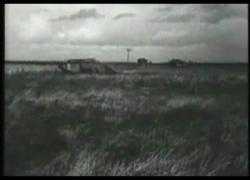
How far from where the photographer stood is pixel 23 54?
8734 millimetres

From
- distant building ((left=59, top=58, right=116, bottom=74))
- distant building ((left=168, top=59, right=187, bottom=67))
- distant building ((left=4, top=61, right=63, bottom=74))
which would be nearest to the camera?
distant building ((left=4, top=61, right=63, bottom=74))

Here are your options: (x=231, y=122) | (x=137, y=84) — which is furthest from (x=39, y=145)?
(x=231, y=122)

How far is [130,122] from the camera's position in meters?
8.66

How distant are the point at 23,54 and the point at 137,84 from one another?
2.68m

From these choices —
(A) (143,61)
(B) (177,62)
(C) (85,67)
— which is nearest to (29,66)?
(C) (85,67)

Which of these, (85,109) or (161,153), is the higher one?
(85,109)

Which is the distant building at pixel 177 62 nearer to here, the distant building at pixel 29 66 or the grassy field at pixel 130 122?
the grassy field at pixel 130 122

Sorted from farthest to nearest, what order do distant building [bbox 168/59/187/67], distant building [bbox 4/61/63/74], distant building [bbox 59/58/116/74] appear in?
distant building [bbox 168/59/187/67]
distant building [bbox 59/58/116/74]
distant building [bbox 4/61/63/74]

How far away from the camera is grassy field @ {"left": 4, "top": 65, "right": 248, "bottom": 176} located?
8.00 m

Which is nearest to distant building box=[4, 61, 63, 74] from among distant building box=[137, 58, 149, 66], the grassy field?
the grassy field

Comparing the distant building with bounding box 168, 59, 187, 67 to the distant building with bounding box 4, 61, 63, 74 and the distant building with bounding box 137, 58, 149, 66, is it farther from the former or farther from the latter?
the distant building with bounding box 4, 61, 63, 74

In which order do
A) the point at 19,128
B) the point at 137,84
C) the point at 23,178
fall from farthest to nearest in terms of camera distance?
the point at 137,84
the point at 19,128
the point at 23,178

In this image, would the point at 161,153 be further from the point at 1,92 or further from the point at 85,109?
the point at 1,92

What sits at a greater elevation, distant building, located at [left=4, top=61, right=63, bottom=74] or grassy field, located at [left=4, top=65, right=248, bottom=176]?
distant building, located at [left=4, top=61, right=63, bottom=74]
